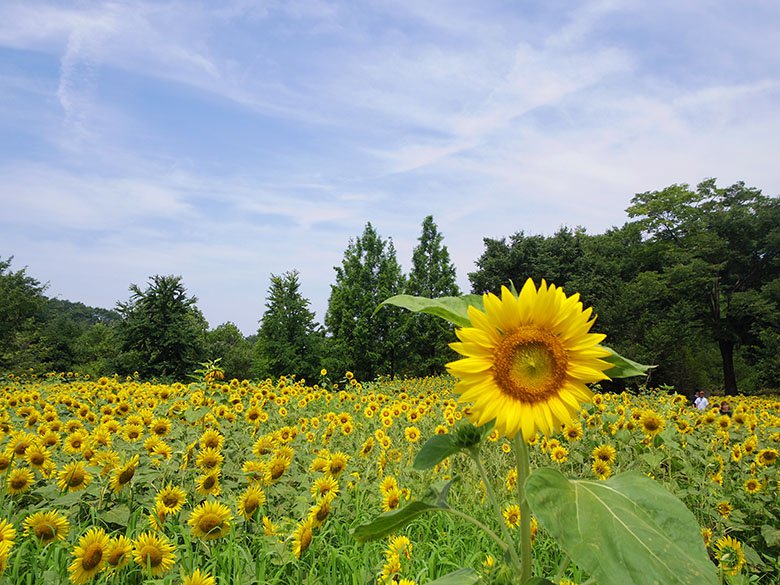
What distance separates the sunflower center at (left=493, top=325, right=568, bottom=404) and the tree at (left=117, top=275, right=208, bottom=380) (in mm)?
18702

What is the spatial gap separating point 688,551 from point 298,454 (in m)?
3.15

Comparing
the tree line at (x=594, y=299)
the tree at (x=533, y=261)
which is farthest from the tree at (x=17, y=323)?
the tree at (x=533, y=261)

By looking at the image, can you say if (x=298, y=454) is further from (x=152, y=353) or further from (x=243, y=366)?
(x=243, y=366)

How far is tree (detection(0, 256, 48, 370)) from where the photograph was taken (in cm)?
2553

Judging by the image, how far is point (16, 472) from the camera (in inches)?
110

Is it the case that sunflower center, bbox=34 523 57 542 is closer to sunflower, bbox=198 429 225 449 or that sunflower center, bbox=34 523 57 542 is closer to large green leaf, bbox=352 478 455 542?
sunflower, bbox=198 429 225 449

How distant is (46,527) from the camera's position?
2307 millimetres

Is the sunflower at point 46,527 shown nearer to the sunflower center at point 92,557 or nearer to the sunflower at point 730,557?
the sunflower center at point 92,557

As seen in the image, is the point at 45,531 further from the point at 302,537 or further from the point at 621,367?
the point at 621,367

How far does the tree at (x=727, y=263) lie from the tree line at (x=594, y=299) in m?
0.06

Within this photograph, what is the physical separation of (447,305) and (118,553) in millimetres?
1534

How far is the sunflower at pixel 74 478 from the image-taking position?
2727 mm

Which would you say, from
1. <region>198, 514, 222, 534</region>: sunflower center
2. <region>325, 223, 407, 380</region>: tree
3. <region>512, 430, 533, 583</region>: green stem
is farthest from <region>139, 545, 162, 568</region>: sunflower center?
<region>325, 223, 407, 380</region>: tree

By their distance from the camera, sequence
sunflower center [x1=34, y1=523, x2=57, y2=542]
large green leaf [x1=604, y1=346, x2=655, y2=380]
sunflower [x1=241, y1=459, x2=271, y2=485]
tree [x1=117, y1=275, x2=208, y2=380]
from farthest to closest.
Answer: tree [x1=117, y1=275, x2=208, y2=380]
sunflower [x1=241, y1=459, x2=271, y2=485]
sunflower center [x1=34, y1=523, x2=57, y2=542]
large green leaf [x1=604, y1=346, x2=655, y2=380]
